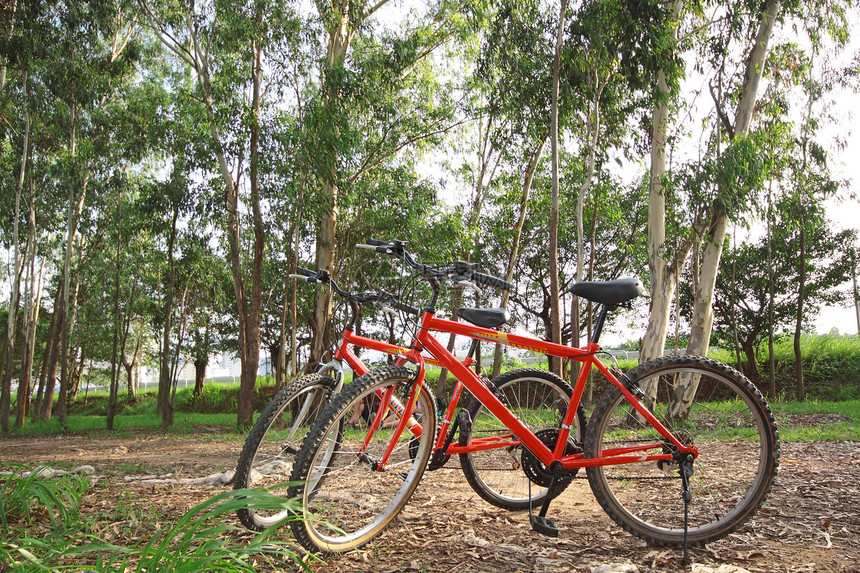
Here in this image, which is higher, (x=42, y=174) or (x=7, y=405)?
(x=42, y=174)

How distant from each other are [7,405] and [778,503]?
51.9ft

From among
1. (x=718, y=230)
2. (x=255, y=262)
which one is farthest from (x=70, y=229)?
(x=718, y=230)

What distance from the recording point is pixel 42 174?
15438 millimetres

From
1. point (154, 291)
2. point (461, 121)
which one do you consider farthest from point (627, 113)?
point (154, 291)

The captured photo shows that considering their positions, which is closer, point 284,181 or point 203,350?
point 284,181

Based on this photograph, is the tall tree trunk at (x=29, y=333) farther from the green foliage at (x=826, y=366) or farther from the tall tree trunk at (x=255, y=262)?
the green foliage at (x=826, y=366)

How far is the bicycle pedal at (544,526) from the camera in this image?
2.48 metres

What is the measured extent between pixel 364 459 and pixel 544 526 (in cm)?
79

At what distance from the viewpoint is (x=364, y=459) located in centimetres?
258

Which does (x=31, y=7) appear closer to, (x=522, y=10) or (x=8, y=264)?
(x=522, y=10)

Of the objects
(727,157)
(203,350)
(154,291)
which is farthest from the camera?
(203,350)

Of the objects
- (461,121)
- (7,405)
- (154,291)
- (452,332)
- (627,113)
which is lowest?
(7,405)

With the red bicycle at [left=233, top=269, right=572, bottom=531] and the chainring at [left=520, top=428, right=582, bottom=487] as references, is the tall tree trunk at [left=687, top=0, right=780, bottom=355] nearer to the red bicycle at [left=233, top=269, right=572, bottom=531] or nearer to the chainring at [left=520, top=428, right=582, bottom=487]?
the red bicycle at [left=233, top=269, right=572, bottom=531]

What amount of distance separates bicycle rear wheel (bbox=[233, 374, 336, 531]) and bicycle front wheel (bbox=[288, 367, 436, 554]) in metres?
Result: 0.17
